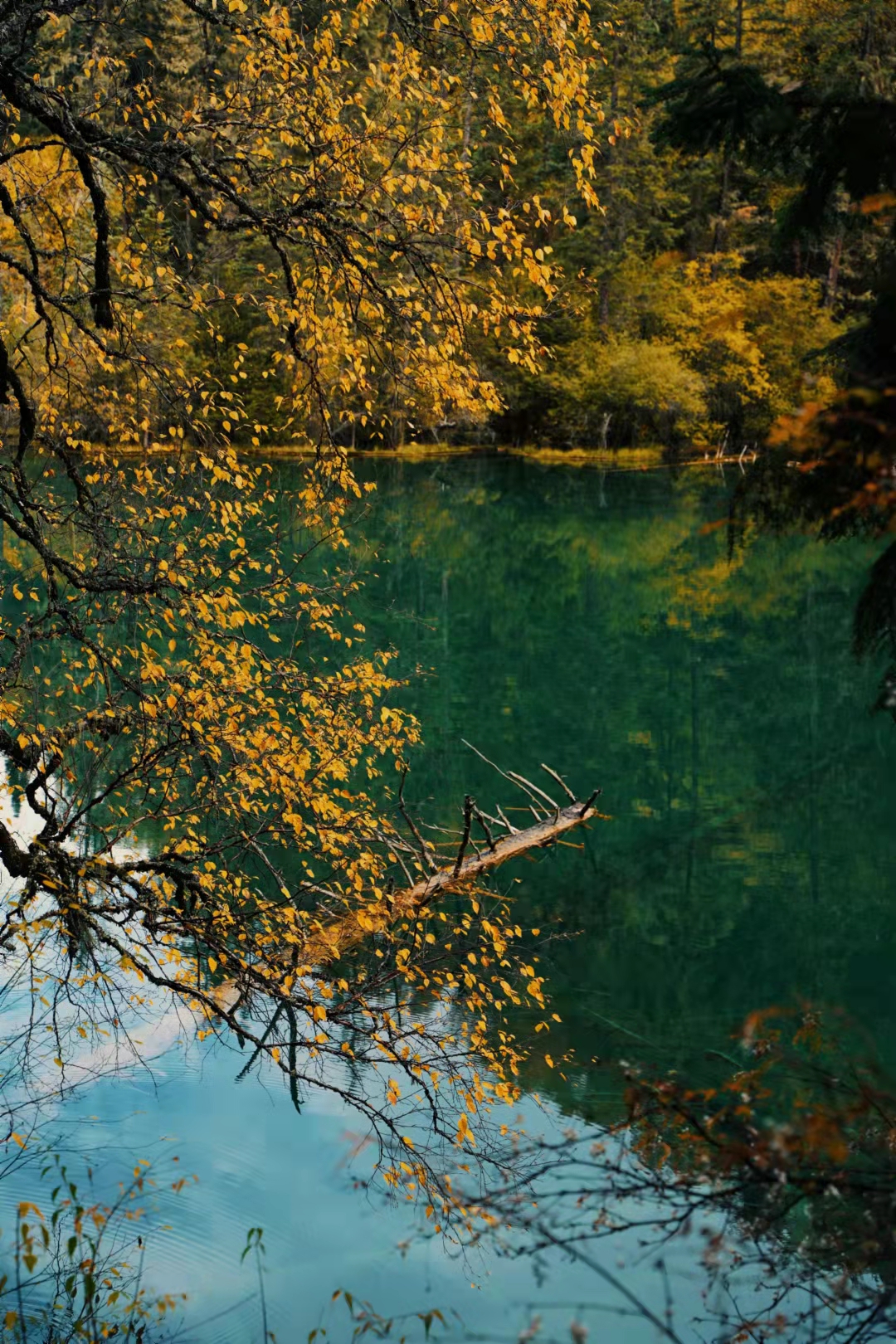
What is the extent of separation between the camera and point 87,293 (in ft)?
19.4

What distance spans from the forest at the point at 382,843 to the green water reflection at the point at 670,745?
89 mm

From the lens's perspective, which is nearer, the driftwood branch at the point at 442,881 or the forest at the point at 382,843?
the forest at the point at 382,843

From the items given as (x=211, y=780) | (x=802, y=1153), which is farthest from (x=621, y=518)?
(x=802, y=1153)

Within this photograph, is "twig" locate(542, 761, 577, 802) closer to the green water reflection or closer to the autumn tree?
the green water reflection

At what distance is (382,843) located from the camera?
458 inches

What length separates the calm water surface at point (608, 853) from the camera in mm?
8172

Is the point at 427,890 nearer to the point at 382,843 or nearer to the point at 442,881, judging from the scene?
the point at 442,881

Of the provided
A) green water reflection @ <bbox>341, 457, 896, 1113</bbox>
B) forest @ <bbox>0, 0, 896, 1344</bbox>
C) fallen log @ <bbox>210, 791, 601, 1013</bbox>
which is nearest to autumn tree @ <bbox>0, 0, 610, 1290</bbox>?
forest @ <bbox>0, 0, 896, 1344</bbox>

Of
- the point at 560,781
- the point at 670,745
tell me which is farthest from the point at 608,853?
the point at 670,745

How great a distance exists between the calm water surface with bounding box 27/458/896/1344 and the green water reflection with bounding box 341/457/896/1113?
0.16ft

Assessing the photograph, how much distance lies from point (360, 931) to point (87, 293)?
251 inches

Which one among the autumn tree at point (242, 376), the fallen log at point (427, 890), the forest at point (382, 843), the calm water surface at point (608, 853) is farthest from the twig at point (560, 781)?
the autumn tree at point (242, 376)

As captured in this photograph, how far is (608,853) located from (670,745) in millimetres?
4725

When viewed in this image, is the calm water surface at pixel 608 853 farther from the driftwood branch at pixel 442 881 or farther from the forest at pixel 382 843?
the driftwood branch at pixel 442 881
